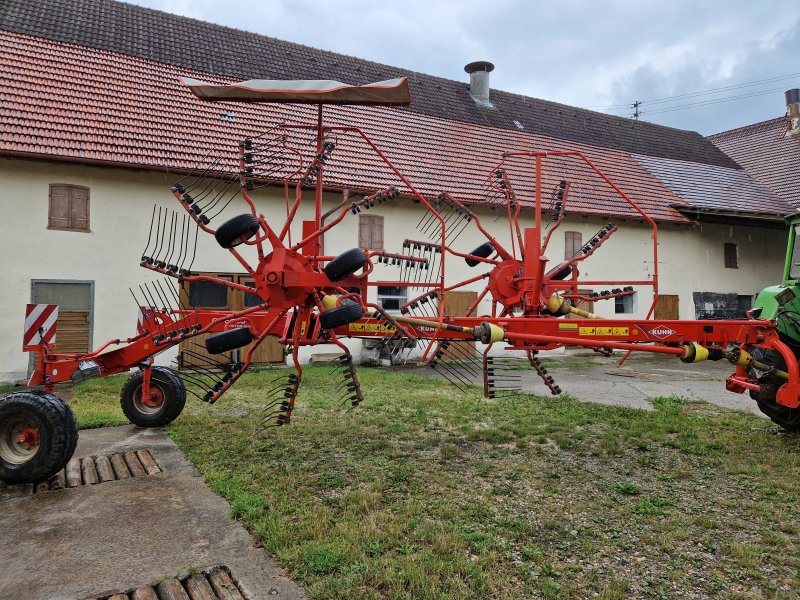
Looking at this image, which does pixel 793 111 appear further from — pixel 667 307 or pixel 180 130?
pixel 180 130

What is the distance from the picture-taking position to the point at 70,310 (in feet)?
32.9

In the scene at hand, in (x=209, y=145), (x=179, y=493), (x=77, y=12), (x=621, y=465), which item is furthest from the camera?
(x=77, y=12)

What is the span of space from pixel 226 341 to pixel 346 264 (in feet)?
3.56

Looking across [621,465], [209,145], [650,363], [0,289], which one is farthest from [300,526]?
[650,363]

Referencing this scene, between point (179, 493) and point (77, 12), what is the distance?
14.2 m

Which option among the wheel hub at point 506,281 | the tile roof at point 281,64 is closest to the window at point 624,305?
the tile roof at point 281,64

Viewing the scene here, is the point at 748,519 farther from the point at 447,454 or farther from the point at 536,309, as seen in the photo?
the point at 536,309

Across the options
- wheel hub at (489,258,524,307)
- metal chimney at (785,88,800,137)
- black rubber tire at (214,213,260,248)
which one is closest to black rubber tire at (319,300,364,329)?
black rubber tire at (214,213,260,248)

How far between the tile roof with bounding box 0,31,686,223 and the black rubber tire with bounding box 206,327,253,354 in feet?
16.0

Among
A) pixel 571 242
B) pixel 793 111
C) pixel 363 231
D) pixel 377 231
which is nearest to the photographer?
pixel 363 231

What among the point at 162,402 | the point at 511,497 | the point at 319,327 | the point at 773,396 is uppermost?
the point at 319,327

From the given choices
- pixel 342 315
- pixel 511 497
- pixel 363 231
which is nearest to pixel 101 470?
pixel 342 315

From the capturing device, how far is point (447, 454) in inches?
194

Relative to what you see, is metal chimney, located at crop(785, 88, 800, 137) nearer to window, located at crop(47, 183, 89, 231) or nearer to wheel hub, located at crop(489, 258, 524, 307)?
wheel hub, located at crop(489, 258, 524, 307)
